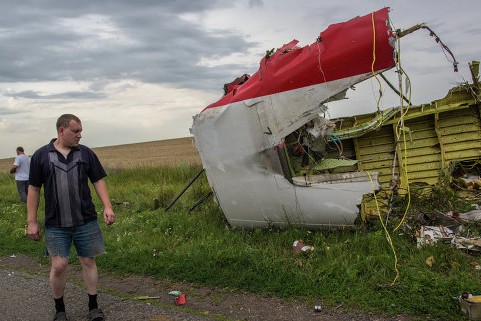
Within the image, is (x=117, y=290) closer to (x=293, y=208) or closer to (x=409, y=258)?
(x=293, y=208)

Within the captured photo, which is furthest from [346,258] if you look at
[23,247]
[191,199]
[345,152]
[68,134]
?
[23,247]

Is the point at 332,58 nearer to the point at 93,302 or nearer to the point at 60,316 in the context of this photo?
the point at 93,302

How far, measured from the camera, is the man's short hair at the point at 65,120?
4.07 m

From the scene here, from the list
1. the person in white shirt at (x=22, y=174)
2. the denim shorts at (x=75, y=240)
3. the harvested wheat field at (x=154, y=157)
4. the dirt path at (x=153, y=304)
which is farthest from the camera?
the harvested wheat field at (x=154, y=157)

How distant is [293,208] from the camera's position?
571cm

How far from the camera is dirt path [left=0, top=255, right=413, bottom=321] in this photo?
13.7 ft

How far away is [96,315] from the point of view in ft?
13.7

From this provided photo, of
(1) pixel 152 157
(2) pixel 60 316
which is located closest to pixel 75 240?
(2) pixel 60 316

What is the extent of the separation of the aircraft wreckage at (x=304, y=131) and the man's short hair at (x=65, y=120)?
89.0 inches

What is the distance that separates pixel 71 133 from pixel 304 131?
9.53 ft

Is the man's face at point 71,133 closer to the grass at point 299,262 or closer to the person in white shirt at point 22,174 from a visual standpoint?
the grass at point 299,262

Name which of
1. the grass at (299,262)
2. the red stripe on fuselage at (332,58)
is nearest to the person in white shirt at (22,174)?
the grass at (299,262)

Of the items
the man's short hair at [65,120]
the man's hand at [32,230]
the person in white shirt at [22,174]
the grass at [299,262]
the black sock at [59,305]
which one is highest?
the man's short hair at [65,120]

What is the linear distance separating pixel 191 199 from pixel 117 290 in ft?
13.1
